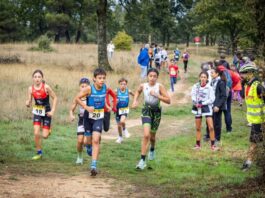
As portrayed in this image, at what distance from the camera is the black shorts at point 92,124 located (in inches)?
348

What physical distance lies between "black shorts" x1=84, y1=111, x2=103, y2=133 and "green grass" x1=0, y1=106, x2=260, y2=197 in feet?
2.71

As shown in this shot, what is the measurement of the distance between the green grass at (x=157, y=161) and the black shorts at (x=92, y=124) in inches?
32.6

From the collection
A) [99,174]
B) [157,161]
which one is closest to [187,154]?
[157,161]

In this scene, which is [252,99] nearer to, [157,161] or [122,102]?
[157,161]

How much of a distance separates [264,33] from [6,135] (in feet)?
26.1

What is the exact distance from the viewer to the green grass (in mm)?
7891

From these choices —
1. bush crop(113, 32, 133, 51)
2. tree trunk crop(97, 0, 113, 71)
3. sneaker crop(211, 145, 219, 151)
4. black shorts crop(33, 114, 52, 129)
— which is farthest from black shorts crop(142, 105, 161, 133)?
bush crop(113, 32, 133, 51)

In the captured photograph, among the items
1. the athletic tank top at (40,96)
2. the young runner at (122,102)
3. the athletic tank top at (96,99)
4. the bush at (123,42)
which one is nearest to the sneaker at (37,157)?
the athletic tank top at (40,96)

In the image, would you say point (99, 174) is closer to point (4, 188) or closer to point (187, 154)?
point (4, 188)

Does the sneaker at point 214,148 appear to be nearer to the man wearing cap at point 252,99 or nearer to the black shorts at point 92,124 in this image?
the man wearing cap at point 252,99

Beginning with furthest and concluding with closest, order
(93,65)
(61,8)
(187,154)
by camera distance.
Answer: (61,8) → (93,65) → (187,154)

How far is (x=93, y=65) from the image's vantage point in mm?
31938

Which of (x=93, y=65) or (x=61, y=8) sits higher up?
(x=61, y=8)

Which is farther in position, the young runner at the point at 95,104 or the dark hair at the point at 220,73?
the dark hair at the point at 220,73
